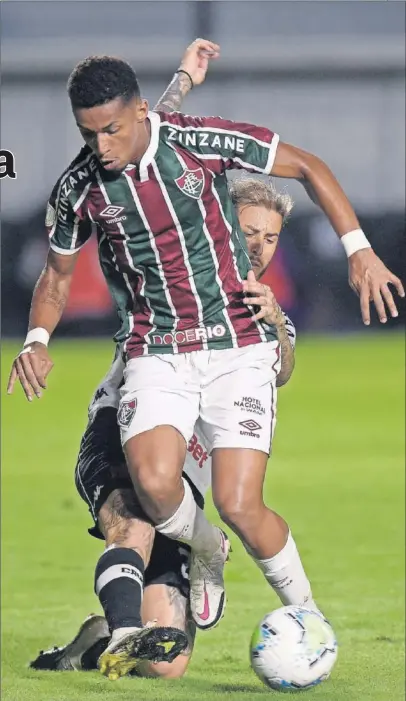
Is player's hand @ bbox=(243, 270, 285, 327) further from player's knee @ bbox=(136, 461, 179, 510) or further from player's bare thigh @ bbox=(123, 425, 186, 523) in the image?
player's knee @ bbox=(136, 461, 179, 510)

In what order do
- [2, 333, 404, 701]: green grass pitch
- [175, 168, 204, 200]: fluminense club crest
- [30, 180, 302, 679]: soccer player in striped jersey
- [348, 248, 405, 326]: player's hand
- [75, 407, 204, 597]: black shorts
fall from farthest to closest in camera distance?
[2, 333, 404, 701]: green grass pitch → [75, 407, 204, 597]: black shorts → [30, 180, 302, 679]: soccer player in striped jersey → [175, 168, 204, 200]: fluminense club crest → [348, 248, 405, 326]: player's hand

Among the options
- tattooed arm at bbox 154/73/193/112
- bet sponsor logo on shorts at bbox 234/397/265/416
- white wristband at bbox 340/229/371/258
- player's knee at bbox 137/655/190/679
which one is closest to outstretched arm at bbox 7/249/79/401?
bet sponsor logo on shorts at bbox 234/397/265/416

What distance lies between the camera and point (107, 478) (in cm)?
558

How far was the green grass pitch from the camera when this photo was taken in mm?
5691

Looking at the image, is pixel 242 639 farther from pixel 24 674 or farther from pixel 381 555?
pixel 381 555

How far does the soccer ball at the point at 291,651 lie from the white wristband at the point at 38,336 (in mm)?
1315

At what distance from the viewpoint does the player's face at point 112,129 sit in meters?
4.73

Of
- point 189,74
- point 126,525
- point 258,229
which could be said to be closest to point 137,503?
point 126,525

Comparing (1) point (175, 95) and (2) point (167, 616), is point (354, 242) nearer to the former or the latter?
(1) point (175, 95)

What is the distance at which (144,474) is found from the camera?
4.94 meters

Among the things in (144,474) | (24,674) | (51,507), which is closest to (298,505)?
(51,507)

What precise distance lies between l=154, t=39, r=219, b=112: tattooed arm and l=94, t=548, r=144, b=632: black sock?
1897 mm

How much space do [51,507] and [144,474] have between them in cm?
575

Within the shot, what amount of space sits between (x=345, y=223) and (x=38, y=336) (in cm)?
121
